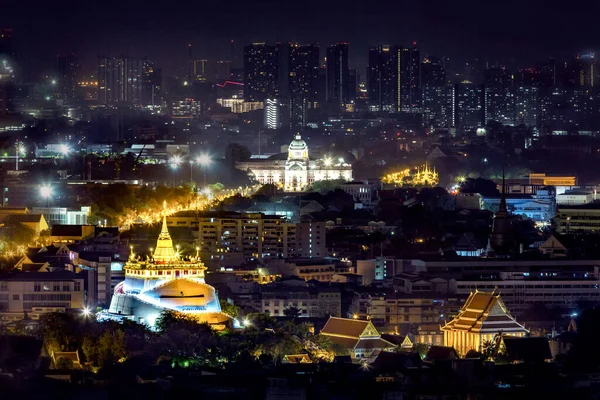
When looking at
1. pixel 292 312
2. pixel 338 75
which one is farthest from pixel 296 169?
pixel 292 312

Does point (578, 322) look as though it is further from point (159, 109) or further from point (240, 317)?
point (159, 109)

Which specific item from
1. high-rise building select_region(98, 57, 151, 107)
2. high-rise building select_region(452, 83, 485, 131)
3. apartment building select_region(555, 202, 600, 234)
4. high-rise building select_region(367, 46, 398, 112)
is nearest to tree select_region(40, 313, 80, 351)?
apartment building select_region(555, 202, 600, 234)

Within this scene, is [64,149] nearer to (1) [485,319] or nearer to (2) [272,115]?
(2) [272,115]

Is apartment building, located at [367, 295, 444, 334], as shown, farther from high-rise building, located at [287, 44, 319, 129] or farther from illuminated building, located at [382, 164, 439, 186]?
high-rise building, located at [287, 44, 319, 129]

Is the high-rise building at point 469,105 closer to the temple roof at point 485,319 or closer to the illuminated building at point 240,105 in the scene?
the illuminated building at point 240,105

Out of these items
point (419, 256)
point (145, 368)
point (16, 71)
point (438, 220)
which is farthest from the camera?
point (16, 71)

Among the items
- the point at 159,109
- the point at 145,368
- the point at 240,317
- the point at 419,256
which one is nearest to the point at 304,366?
the point at 145,368
